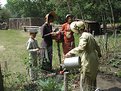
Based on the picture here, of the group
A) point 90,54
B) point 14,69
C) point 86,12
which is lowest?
point 14,69

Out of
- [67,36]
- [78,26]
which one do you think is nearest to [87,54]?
[78,26]

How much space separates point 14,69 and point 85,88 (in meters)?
4.75

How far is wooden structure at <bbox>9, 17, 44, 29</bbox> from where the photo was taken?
37.8 metres

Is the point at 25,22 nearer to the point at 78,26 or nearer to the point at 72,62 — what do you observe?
the point at 78,26

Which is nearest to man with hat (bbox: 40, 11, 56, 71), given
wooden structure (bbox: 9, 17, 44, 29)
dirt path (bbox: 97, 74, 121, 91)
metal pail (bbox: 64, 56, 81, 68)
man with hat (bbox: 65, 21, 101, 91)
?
dirt path (bbox: 97, 74, 121, 91)

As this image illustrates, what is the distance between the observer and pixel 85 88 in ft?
19.9

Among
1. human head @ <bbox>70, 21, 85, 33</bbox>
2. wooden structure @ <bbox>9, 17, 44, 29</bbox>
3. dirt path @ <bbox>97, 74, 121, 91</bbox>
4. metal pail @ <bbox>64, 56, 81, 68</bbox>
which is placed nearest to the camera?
metal pail @ <bbox>64, 56, 81, 68</bbox>

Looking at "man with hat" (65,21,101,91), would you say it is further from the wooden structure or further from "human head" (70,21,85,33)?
the wooden structure

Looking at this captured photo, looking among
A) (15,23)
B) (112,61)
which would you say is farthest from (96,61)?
(15,23)

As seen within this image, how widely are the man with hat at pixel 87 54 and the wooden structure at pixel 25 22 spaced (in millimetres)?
31774

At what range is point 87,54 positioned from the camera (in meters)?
5.88

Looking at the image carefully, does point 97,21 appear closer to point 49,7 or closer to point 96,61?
point 96,61

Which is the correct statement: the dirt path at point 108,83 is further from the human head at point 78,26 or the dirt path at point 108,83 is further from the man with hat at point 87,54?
the human head at point 78,26

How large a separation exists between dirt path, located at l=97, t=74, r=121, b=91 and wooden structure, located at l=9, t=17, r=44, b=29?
29.6m
